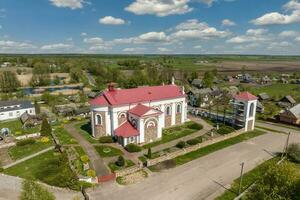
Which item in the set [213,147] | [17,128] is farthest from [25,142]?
[213,147]

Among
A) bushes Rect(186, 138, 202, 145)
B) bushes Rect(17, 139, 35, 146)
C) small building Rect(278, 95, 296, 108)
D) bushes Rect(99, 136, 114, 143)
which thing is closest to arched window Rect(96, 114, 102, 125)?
bushes Rect(99, 136, 114, 143)

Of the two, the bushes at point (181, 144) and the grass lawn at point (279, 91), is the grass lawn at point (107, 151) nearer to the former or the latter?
the bushes at point (181, 144)

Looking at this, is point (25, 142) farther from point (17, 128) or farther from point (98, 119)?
point (98, 119)

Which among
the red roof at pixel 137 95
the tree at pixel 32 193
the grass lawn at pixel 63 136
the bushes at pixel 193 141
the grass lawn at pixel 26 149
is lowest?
the grass lawn at pixel 26 149

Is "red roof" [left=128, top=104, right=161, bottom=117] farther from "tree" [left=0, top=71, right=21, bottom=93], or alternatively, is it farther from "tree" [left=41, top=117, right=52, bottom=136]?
"tree" [left=0, top=71, right=21, bottom=93]

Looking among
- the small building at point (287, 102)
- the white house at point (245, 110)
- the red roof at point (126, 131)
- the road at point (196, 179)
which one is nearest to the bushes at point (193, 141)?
the road at point (196, 179)
